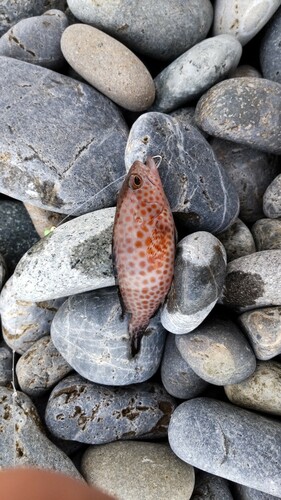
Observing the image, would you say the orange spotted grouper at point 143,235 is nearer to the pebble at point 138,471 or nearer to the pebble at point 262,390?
the pebble at point 262,390

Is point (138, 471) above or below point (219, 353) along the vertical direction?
below

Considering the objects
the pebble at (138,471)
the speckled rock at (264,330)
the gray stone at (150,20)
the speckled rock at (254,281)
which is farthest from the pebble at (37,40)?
the pebble at (138,471)

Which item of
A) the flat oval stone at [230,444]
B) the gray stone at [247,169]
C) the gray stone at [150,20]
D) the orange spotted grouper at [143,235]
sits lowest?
the flat oval stone at [230,444]

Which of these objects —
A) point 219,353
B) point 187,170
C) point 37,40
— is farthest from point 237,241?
point 37,40

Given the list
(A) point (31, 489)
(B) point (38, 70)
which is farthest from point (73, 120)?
(A) point (31, 489)

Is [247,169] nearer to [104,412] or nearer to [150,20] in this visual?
[150,20]

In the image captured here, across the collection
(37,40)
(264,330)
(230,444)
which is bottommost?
(230,444)

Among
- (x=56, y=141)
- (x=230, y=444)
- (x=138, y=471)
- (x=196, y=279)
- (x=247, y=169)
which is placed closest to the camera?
(x=196, y=279)
